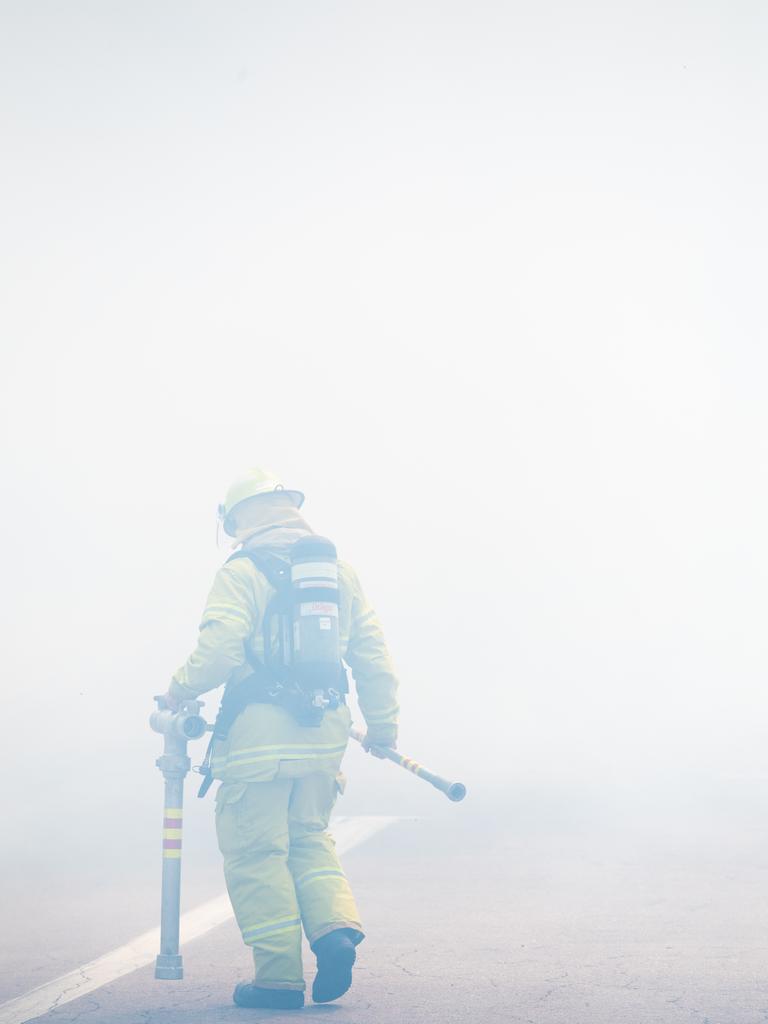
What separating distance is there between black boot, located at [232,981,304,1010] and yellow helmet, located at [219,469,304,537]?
176 cm

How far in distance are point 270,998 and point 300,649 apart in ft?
3.98

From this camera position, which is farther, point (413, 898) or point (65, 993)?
point (413, 898)

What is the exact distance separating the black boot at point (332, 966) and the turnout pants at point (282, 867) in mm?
45

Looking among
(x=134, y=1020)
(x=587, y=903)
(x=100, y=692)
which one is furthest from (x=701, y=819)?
(x=100, y=692)

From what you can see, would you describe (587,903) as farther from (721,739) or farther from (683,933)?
(721,739)

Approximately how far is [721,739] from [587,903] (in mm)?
9580

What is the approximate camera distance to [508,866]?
8.73 m

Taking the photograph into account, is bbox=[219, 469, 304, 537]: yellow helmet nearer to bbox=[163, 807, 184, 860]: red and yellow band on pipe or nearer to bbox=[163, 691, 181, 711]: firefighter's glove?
bbox=[163, 691, 181, 711]: firefighter's glove

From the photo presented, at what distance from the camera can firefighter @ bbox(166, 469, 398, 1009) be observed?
16.8 feet

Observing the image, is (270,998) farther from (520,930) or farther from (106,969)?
(520,930)

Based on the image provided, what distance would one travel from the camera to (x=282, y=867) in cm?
530

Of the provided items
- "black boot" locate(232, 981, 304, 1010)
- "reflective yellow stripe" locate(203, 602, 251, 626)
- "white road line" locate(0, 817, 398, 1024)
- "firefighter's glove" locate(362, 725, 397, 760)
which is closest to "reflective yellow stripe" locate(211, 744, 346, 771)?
"firefighter's glove" locate(362, 725, 397, 760)

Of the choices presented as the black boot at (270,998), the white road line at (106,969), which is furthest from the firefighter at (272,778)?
the white road line at (106,969)

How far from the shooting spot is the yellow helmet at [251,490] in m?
5.89
